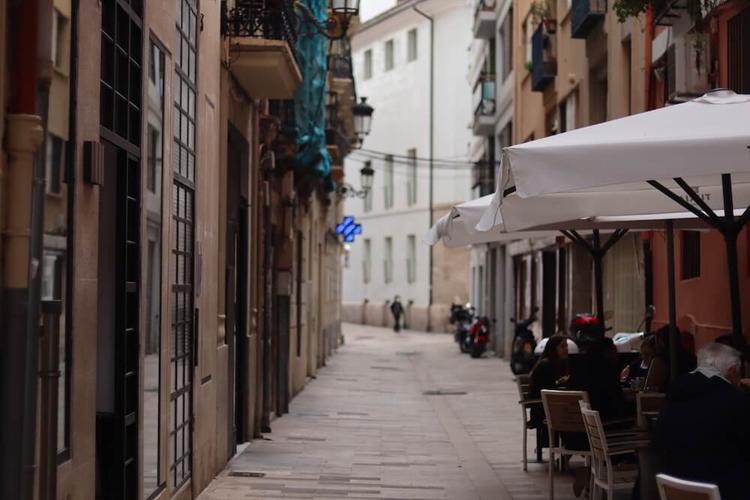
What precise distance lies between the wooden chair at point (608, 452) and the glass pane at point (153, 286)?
2869 mm

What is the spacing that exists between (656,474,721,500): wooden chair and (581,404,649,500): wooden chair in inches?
99.4

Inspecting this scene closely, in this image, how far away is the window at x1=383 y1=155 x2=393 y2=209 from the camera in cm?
5833

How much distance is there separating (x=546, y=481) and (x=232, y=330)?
12.1 feet

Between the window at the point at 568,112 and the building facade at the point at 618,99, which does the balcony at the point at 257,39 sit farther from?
the window at the point at 568,112

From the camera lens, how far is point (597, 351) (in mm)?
10055

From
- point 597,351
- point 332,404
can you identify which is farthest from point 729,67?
point 332,404

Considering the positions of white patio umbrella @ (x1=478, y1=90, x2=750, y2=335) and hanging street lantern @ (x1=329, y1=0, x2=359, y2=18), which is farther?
hanging street lantern @ (x1=329, y1=0, x2=359, y2=18)

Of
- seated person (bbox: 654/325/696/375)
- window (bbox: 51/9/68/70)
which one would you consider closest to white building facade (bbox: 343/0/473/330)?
seated person (bbox: 654/325/696/375)

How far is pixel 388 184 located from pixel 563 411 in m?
49.0

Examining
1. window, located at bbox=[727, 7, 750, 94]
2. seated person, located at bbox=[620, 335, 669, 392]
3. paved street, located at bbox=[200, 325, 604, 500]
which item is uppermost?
window, located at bbox=[727, 7, 750, 94]

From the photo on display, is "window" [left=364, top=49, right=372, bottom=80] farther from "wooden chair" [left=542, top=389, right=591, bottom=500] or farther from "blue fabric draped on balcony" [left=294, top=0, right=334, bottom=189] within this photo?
"wooden chair" [left=542, top=389, right=591, bottom=500]

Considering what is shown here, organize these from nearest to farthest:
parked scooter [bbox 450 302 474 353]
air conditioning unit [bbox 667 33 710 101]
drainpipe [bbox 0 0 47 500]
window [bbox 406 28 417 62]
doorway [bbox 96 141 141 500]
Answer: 1. drainpipe [bbox 0 0 47 500]
2. doorway [bbox 96 141 141 500]
3. air conditioning unit [bbox 667 33 710 101]
4. parked scooter [bbox 450 302 474 353]
5. window [bbox 406 28 417 62]

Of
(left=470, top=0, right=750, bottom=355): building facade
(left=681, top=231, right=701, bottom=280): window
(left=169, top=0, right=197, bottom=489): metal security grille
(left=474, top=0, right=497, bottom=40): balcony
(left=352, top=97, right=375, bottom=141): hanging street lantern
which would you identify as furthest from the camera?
(left=474, top=0, right=497, bottom=40): balcony

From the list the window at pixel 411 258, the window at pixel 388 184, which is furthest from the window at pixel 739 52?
the window at pixel 388 184
